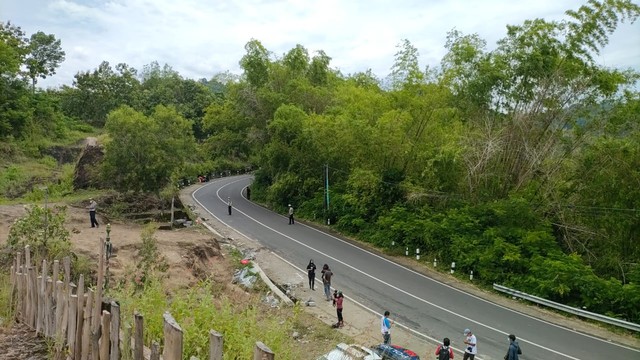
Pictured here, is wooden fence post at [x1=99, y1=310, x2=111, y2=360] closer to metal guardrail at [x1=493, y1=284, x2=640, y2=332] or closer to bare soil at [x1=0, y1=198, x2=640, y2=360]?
bare soil at [x1=0, y1=198, x2=640, y2=360]

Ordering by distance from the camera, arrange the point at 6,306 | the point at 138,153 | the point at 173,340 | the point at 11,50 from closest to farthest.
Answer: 1. the point at 173,340
2. the point at 6,306
3. the point at 138,153
4. the point at 11,50

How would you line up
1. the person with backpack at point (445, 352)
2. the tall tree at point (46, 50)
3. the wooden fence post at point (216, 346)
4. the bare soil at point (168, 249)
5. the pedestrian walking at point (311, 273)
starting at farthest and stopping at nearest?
the tall tree at point (46, 50) → the pedestrian walking at point (311, 273) → the bare soil at point (168, 249) → the person with backpack at point (445, 352) → the wooden fence post at point (216, 346)

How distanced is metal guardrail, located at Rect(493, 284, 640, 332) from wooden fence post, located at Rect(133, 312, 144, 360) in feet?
58.5

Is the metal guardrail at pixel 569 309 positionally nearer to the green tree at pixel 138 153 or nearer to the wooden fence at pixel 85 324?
the wooden fence at pixel 85 324

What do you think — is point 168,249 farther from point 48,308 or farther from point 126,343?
point 126,343

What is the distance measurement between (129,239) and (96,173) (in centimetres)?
1030

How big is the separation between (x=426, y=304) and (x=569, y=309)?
541 centimetres

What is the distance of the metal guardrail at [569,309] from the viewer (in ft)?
54.3

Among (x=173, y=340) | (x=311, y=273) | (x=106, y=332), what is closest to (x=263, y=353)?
(x=173, y=340)

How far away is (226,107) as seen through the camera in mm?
44750

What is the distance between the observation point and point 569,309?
18109 millimetres

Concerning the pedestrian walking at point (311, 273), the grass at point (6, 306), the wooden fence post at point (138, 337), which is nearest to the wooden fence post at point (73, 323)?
the wooden fence post at point (138, 337)

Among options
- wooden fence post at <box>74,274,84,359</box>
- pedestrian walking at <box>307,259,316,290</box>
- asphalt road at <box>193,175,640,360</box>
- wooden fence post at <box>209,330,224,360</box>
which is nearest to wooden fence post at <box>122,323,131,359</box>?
wooden fence post at <box>74,274,84,359</box>

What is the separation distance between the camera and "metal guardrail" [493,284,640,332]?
16541 millimetres
